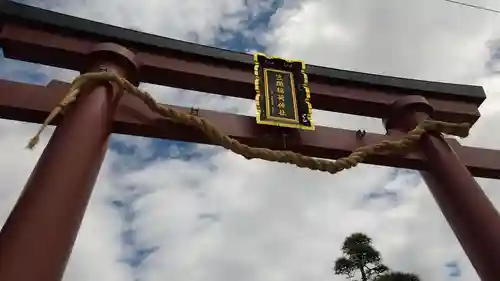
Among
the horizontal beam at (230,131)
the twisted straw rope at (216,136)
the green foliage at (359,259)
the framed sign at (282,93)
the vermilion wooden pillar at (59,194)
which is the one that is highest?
the green foliage at (359,259)

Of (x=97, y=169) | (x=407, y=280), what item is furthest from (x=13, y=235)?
(x=407, y=280)

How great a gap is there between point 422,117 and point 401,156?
467 mm

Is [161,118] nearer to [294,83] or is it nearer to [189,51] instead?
[189,51]

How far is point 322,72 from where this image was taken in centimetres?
393

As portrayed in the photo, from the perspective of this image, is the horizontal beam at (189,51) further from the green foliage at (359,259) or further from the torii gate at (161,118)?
the green foliage at (359,259)

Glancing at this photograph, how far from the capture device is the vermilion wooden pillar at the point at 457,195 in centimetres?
287

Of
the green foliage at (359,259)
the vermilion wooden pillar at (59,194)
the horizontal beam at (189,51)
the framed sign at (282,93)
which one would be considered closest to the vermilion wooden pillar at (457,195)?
the horizontal beam at (189,51)

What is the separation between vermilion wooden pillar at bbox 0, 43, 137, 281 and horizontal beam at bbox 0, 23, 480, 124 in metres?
0.41

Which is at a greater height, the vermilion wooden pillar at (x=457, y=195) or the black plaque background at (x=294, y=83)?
the black plaque background at (x=294, y=83)

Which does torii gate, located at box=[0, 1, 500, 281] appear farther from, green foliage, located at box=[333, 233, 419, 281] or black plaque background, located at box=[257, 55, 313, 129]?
green foliage, located at box=[333, 233, 419, 281]

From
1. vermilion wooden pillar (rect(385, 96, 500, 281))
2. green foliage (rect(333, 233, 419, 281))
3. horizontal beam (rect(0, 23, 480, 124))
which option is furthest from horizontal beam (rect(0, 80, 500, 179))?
green foliage (rect(333, 233, 419, 281))

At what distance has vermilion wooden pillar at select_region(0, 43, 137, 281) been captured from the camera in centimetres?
192

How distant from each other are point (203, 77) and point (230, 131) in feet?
1.73

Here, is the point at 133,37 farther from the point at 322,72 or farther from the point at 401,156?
the point at 401,156
